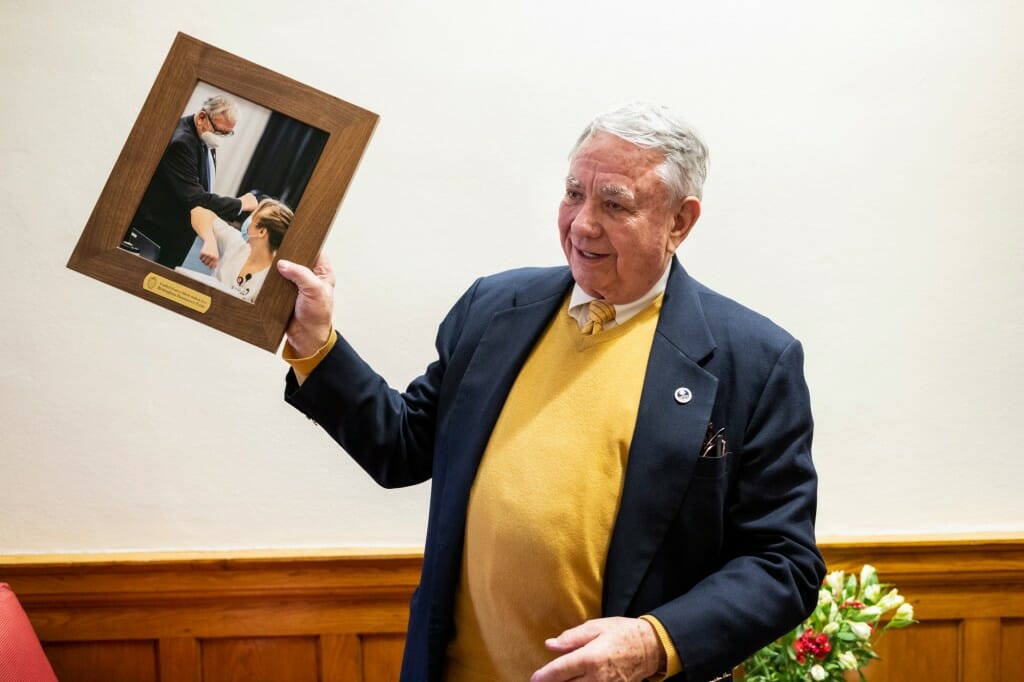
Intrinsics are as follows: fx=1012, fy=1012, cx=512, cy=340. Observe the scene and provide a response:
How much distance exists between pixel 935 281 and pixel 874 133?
0.41 metres

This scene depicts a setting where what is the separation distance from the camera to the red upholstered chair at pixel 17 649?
2023mm

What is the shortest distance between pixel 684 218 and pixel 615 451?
388 mm

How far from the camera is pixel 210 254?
1522mm

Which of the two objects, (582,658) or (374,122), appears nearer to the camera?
(582,658)

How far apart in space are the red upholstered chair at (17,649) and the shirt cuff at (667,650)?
4.45ft

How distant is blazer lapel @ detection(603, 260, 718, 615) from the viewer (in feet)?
4.78

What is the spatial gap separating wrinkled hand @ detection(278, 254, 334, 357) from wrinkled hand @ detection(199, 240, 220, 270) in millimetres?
102

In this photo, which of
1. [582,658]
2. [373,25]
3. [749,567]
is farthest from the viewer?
[373,25]

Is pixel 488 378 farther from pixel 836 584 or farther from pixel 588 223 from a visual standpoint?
pixel 836 584

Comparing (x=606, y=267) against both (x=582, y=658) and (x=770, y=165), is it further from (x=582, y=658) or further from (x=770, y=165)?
(x=770, y=165)

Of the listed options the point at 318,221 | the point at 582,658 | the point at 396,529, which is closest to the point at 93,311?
the point at 396,529

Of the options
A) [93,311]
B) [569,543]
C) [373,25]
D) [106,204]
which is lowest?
[93,311]

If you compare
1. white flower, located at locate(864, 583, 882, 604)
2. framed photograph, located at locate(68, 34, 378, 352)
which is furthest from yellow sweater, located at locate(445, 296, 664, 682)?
white flower, located at locate(864, 583, 882, 604)

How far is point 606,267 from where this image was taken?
1.55 meters
